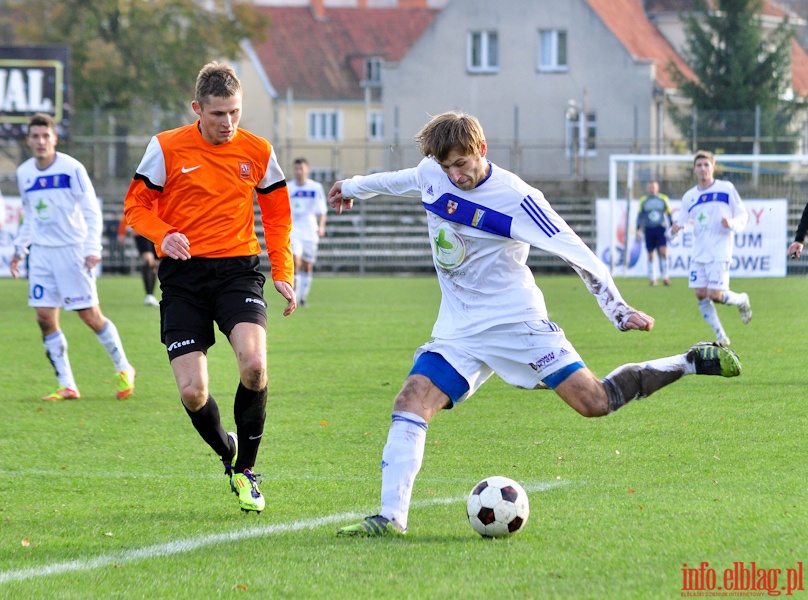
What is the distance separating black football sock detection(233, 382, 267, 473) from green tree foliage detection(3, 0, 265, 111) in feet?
127

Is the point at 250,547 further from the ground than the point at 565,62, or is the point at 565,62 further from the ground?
the point at 565,62

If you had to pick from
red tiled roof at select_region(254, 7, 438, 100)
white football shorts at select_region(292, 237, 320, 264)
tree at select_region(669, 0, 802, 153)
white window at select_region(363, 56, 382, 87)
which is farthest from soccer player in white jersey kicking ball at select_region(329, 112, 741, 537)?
white window at select_region(363, 56, 382, 87)

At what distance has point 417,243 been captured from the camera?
107ft

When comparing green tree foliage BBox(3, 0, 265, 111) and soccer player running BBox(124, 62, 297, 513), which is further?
green tree foliage BBox(3, 0, 265, 111)

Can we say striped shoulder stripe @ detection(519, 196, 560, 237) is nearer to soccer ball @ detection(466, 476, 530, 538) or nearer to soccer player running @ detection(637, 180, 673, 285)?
soccer ball @ detection(466, 476, 530, 538)

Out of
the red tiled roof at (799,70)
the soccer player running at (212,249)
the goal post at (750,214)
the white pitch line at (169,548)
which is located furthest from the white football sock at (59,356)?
the red tiled roof at (799,70)

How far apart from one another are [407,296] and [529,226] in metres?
17.5

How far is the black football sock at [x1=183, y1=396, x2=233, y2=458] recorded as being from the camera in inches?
239

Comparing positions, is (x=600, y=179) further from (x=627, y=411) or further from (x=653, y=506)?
(x=653, y=506)

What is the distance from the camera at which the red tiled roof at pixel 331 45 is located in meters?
57.8

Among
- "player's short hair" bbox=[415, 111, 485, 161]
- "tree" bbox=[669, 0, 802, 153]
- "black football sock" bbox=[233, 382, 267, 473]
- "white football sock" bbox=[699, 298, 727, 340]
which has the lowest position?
"white football sock" bbox=[699, 298, 727, 340]

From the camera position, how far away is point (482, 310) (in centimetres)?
550

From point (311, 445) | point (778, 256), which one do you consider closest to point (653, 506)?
point (311, 445)

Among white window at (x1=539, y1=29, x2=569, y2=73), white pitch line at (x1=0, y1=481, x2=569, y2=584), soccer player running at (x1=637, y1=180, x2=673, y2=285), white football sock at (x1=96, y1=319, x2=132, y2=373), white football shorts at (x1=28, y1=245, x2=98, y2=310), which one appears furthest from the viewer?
white window at (x1=539, y1=29, x2=569, y2=73)
